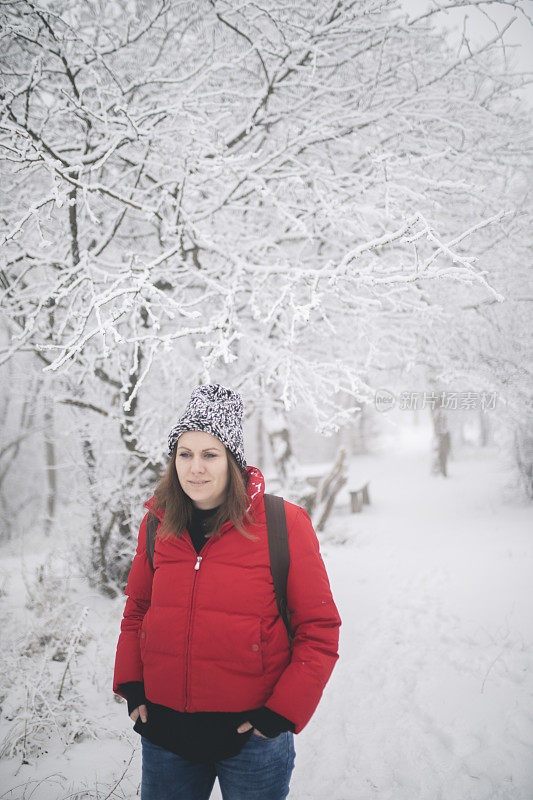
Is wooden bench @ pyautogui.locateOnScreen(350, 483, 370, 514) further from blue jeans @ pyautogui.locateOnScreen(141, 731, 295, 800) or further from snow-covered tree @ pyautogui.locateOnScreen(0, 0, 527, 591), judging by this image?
blue jeans @ pyautogui.locateOnScreen(141, 731, 295, 800)

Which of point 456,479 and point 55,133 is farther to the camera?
point 456,479

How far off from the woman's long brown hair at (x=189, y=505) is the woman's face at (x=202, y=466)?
50 millimetres

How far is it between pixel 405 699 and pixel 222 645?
248 centimetres

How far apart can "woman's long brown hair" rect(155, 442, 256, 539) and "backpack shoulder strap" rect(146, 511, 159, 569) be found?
8cm

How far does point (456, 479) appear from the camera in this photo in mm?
14469

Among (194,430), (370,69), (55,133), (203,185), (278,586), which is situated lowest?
(278,586)

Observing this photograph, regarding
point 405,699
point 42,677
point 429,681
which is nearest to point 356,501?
point 429,681

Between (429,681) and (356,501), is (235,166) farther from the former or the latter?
(356,501)

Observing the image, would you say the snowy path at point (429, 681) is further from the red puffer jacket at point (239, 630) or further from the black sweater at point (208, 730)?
the red puffer jacket at point (239, 630)

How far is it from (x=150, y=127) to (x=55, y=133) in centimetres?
136

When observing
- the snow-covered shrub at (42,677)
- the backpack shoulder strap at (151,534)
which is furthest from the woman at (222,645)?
the snow-covered shrub at (42,677)

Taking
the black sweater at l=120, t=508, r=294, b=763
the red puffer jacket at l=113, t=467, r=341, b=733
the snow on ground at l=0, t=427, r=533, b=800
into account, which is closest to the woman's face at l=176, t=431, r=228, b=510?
the red puffer jacket at l=113, t=467, r=341, b=733

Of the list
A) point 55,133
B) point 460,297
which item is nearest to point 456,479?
point 460,297

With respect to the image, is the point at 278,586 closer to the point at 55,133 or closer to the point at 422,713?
the point at 422,713
